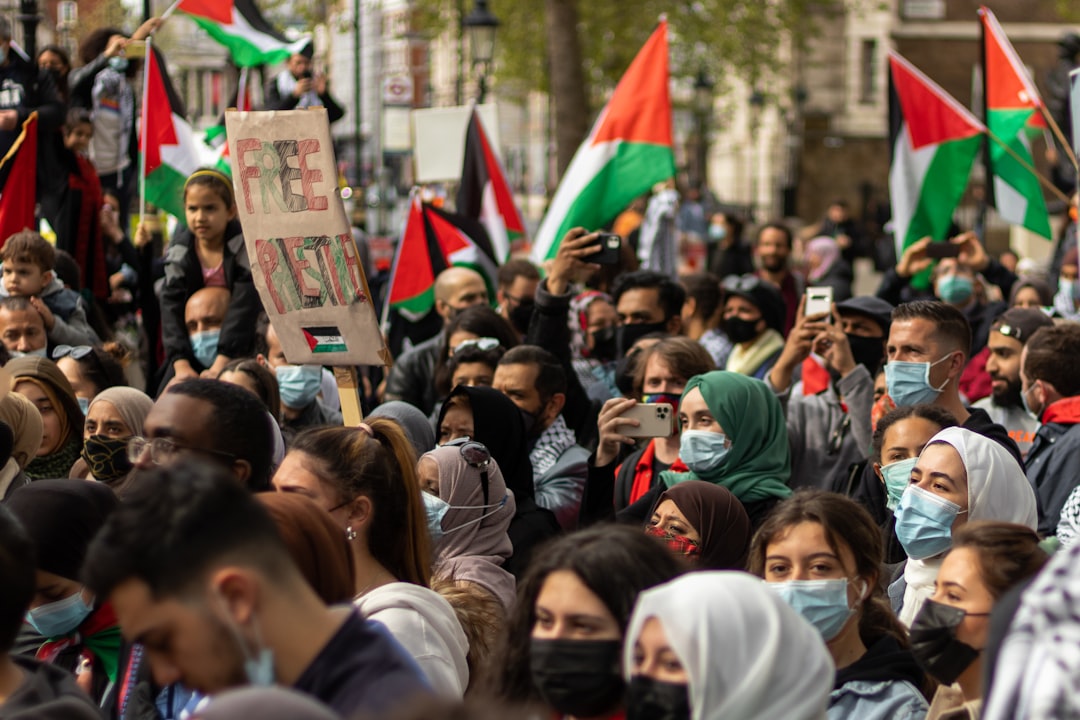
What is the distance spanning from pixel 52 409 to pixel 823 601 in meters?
3.16

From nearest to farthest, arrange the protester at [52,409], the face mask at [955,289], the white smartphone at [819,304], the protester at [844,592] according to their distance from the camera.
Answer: the protester at [844,592] → the protester at [52,409] → the white smartphone at [819,304] → the face mask at [955,289]

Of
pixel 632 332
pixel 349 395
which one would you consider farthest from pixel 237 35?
pixel 349 395

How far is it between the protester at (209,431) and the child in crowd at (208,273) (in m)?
3.24

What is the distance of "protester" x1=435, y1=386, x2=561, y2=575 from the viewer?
228 inches

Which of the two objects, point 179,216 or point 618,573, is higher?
point 179,216

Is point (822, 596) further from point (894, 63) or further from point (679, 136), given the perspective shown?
point (679, 136)

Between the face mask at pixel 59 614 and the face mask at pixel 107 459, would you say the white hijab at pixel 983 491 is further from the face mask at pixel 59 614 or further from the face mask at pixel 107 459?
the face mask at pixel 107 459

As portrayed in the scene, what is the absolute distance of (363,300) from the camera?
17.0 feet

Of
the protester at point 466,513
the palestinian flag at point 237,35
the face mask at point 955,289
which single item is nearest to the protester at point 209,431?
the protester at point 466,513

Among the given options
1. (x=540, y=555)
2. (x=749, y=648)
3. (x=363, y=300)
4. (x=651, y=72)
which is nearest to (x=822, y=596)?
(x=540, y=555)

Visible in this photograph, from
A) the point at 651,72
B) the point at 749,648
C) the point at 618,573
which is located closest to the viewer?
the point at 749,648

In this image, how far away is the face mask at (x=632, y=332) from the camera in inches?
332

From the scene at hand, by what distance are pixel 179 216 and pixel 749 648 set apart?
7014 millimetres

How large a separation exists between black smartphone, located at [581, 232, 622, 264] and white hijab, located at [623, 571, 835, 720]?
453cm
